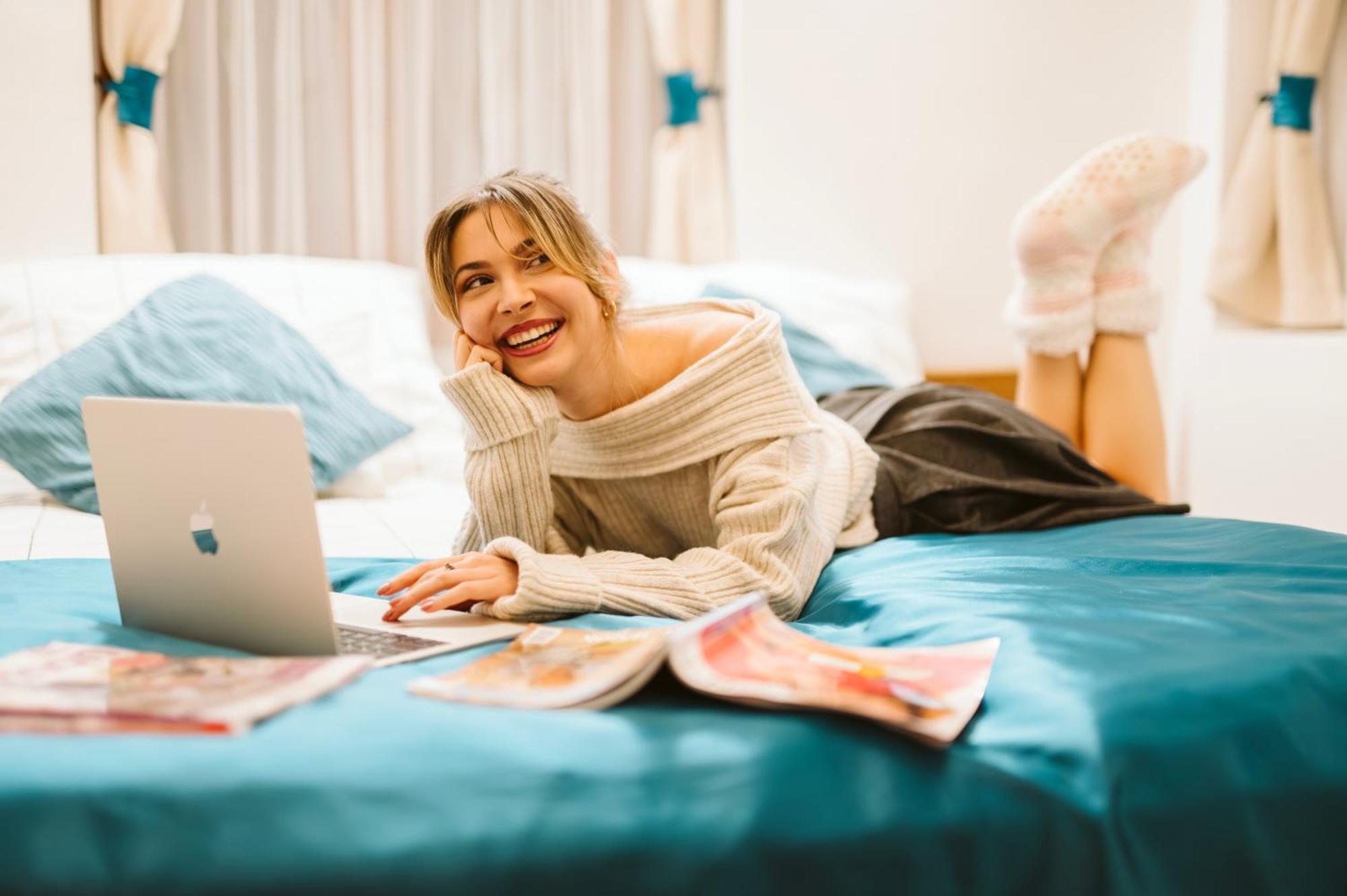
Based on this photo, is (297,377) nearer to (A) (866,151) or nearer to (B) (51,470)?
(B) (51,470)

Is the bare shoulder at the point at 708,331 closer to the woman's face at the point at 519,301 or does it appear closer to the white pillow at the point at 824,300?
the woman's face at the point at 519,301

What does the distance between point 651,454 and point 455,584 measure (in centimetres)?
38

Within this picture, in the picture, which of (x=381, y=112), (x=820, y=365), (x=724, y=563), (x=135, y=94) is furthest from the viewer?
(x=381, y=112)

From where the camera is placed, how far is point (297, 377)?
209cm

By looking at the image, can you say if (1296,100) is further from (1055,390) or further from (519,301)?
(519,301)

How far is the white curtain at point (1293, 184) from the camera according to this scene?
256 centimetres

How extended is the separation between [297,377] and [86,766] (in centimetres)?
144

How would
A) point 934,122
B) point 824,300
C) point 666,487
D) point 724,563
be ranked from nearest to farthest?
point 724,563
point 666,487
point 824,300
point 934,122

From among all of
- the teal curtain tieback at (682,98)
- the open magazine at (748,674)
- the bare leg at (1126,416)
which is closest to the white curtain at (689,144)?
the teal curtain tieback at (682,98)

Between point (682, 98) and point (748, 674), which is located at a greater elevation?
point (682, 98)

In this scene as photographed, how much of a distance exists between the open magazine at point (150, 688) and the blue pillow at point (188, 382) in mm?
1042

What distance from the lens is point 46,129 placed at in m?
2.37

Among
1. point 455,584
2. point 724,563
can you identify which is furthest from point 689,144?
point 455,584

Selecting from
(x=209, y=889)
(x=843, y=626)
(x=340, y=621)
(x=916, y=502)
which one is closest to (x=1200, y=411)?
(x=916, y=502)
